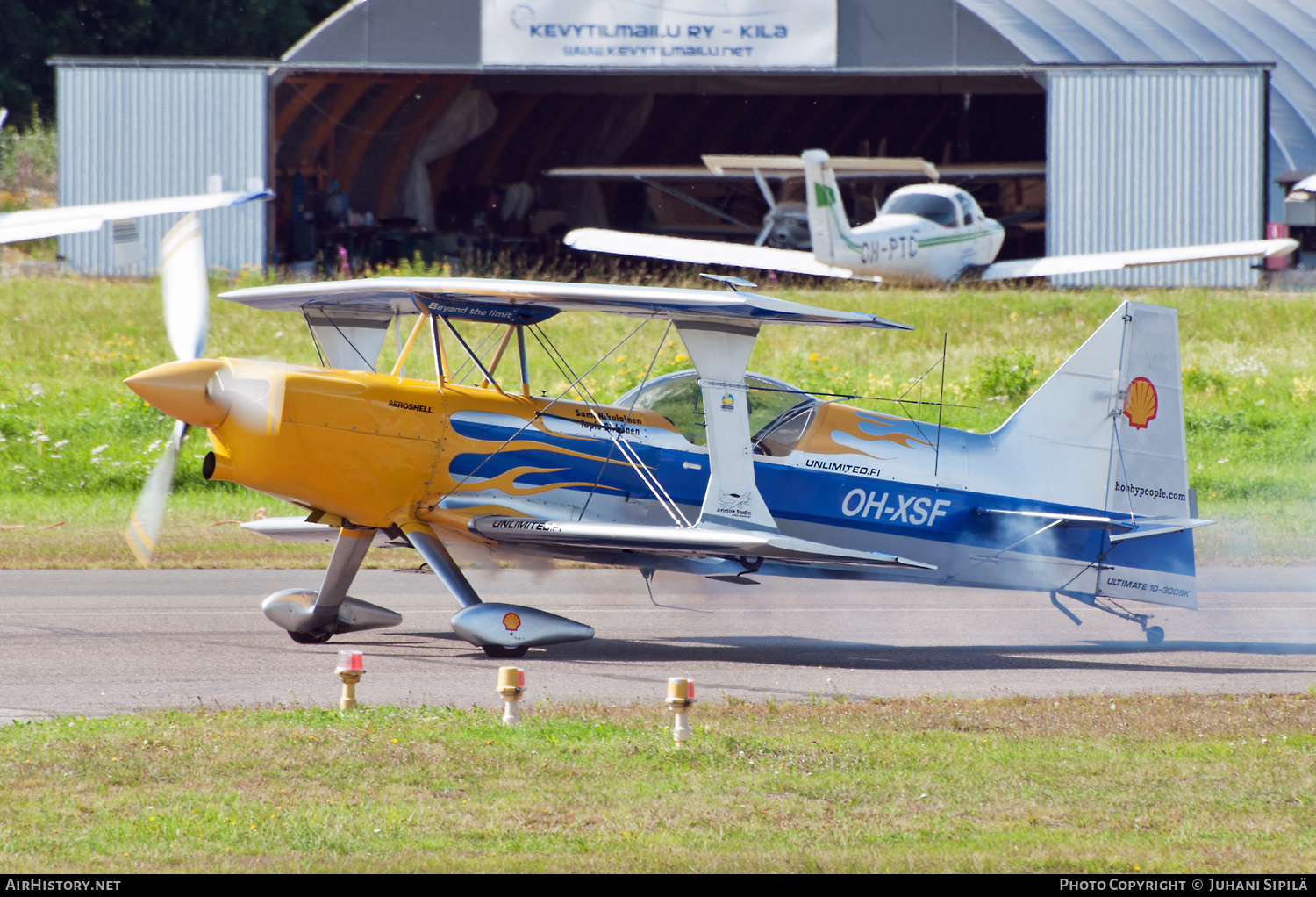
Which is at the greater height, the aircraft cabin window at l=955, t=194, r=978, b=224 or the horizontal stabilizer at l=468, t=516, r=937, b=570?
the aircraft cabin window at l=955, t=194, r=978, b=224

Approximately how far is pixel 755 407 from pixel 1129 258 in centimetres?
1575

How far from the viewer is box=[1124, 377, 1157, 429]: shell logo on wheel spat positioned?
11133 mm

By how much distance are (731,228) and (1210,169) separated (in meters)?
12.8

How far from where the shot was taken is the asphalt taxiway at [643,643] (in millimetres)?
8984

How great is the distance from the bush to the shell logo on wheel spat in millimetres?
9676

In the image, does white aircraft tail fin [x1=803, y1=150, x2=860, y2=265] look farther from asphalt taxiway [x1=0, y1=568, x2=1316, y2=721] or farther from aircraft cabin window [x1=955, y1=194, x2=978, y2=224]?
asphalt taxiway [x1=0, y1=568, x2=1316, y2=721]

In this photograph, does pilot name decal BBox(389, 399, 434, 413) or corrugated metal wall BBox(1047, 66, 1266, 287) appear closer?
pilot name decal BBox(389, 399, 434, 413)

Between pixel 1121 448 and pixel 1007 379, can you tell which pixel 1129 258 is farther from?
pixel 1121 448

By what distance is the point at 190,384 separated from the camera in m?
9.34

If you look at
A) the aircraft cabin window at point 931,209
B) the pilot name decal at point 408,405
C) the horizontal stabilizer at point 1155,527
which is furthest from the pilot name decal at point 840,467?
the aircraft cabin window at point 931,209

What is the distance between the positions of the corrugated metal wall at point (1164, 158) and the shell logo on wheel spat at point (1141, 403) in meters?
16.8

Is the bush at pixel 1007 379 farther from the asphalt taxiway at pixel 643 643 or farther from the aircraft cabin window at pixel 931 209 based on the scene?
the asphalt taxiway at pixel 643 643

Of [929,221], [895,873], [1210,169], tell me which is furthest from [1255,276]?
[895,873]

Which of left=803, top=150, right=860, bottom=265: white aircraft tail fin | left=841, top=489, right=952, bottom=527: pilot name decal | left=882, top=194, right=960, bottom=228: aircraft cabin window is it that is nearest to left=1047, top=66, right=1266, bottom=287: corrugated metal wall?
left=882, top=194, right=960, bottom=228: aircraft cabin window
